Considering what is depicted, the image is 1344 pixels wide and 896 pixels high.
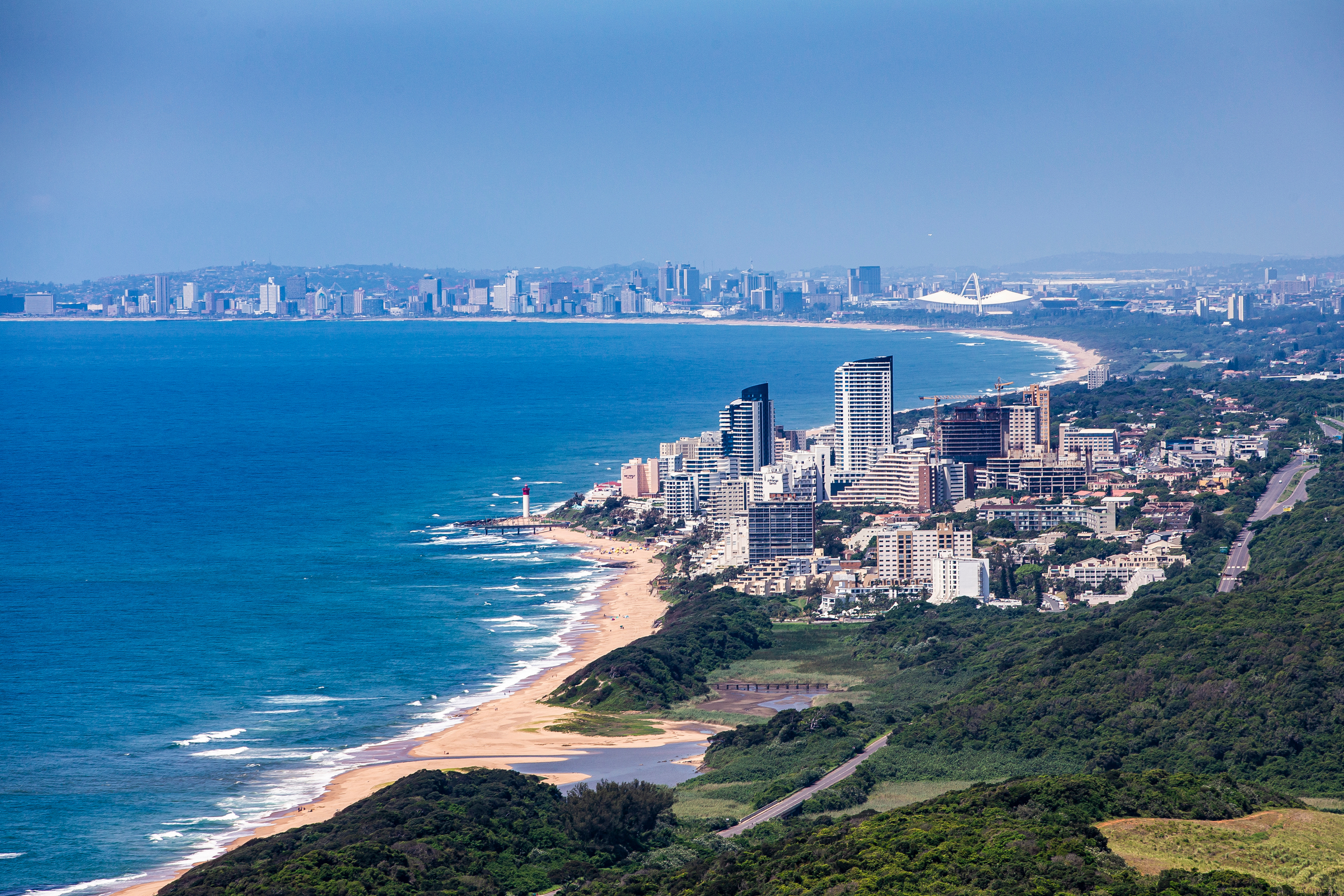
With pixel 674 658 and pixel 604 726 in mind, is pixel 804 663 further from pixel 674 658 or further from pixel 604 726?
pixel 604 726

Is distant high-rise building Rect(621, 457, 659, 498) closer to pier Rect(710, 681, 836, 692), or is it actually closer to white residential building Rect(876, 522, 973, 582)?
white residential building Rect(876, 522, 973, 582)

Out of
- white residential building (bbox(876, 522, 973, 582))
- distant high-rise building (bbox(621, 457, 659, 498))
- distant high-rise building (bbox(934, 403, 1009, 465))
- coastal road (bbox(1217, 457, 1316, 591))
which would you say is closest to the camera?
coastal road (bbox(1217, 457, 1316, 591))

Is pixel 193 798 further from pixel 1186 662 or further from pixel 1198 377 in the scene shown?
pixel 1198 377

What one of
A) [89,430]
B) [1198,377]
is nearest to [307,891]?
[89,430]

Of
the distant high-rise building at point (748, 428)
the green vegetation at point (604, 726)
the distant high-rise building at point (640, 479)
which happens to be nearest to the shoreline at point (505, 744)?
the green vegetation at point (604, 726)

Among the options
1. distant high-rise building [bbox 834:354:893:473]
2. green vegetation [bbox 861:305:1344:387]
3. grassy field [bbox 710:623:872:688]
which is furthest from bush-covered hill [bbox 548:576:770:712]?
green vegetation [bbox 861:305:1344:387]

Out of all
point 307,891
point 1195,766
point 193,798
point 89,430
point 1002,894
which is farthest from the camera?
point 89,430
